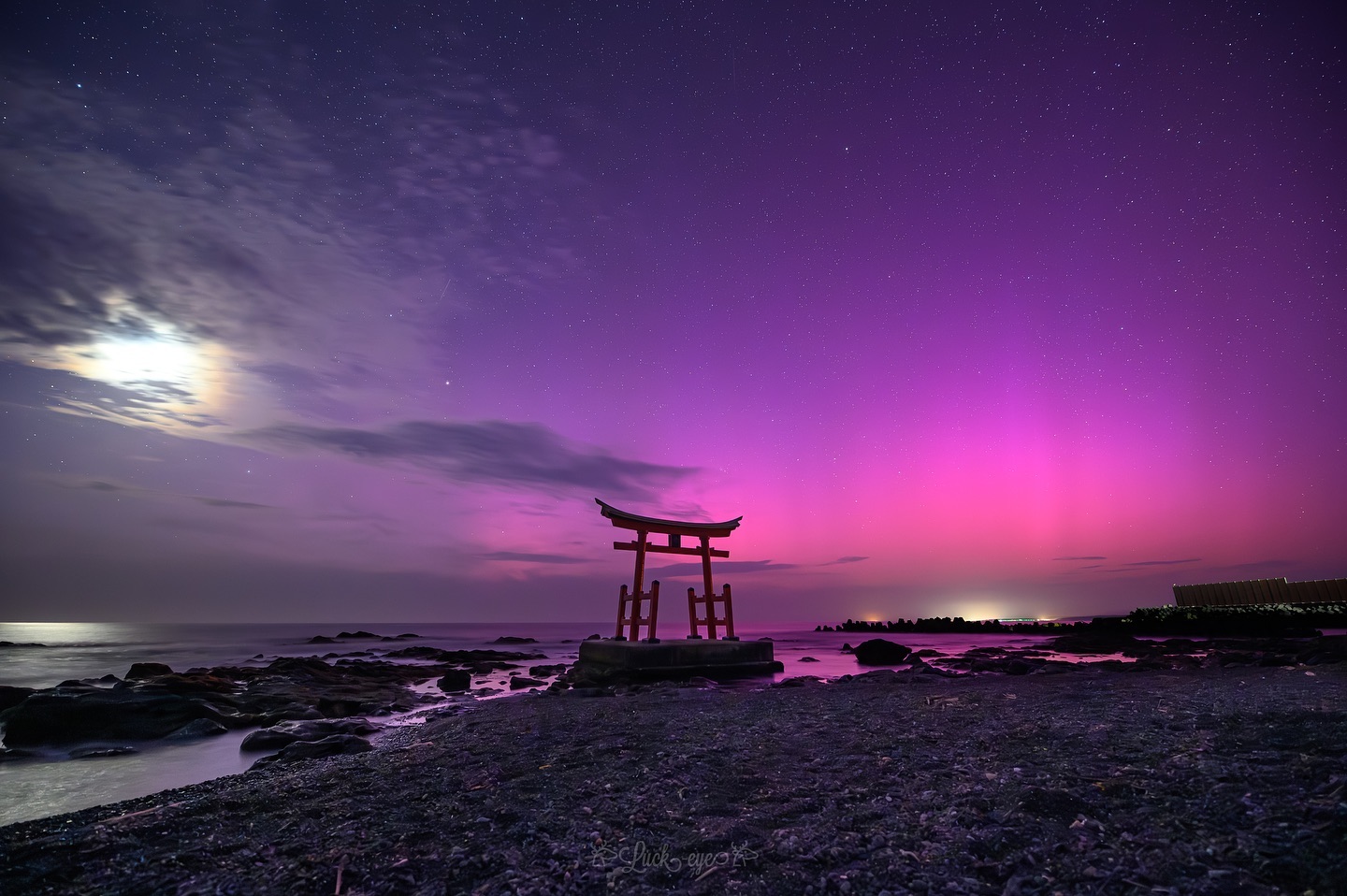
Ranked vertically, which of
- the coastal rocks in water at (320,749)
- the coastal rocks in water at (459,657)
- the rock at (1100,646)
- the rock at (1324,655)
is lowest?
the coastal rocks in water at (459,657)

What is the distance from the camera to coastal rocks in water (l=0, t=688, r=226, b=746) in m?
10.2

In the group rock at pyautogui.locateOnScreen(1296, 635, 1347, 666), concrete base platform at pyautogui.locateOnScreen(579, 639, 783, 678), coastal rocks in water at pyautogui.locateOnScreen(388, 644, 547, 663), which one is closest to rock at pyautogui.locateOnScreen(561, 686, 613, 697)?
concrete base platform at pyautogui.locateOnScreen(579, 639, 783, 678)

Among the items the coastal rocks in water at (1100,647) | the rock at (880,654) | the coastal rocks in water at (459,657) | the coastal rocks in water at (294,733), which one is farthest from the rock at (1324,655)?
the coastal rocks in water at (459,657)

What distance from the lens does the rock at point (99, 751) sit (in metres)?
9.66

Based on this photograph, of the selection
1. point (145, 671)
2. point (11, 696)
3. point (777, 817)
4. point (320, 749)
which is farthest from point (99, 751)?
point (777, 817)

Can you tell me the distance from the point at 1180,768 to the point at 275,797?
8.40m

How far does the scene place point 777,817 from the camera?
4.68 metres

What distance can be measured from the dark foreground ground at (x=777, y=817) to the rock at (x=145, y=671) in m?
16.1

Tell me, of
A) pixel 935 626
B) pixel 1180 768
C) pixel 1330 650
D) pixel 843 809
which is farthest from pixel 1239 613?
pixel 843 809

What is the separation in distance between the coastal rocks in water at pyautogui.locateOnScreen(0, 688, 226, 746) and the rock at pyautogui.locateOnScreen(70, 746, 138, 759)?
0.65 meters

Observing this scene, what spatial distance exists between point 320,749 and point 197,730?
5045mm

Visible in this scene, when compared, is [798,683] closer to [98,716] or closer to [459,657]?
[98,716]

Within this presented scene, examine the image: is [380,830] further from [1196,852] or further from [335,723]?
[335,723]

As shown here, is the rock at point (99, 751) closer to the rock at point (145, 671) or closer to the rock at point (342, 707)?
the rock at point (342, 707)
